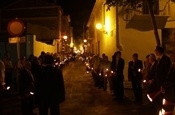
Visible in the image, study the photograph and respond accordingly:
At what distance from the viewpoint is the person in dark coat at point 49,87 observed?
322 inches

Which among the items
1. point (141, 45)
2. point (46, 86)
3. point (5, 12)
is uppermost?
point (5, 12)

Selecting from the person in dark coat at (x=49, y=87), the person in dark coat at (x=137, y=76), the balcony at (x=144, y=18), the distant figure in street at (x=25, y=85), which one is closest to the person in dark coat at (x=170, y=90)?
the person in dark coat at (x=49, y=87)

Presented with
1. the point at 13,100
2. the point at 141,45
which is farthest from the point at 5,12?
the point at 13,100

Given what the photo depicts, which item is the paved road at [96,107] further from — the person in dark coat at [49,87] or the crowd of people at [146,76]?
the person in dark coat at [49,87]

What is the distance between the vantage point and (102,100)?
15.0m

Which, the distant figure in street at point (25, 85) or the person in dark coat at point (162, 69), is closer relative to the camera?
the person in dark coat at point (162, 69)

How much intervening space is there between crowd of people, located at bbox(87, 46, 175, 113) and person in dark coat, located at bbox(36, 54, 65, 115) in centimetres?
221

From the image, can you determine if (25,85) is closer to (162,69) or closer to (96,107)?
(96,107)

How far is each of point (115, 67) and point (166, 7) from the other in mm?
6522

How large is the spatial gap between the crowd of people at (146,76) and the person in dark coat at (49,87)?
221 centimetres

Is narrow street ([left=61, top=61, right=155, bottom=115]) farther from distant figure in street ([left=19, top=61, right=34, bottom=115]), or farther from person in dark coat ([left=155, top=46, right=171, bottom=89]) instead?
person in dark coat ([left=155, top=46, right=171, bottom=89])

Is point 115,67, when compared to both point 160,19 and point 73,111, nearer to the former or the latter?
point 73,111

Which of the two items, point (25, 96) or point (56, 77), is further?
point (25, 96)

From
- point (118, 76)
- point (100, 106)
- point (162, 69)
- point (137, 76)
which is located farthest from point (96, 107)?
point (162, 69)
